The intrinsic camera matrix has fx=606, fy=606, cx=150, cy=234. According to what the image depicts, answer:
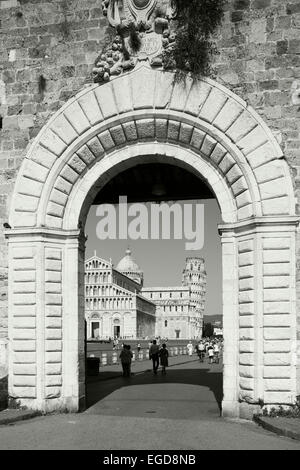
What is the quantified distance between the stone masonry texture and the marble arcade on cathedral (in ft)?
340

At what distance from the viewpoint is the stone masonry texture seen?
1002 centimetres

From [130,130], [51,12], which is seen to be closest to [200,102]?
[130,130]

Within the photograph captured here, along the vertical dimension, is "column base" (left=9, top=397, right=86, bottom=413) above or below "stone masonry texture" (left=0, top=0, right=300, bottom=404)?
below

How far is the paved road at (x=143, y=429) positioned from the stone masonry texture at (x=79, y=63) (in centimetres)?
222

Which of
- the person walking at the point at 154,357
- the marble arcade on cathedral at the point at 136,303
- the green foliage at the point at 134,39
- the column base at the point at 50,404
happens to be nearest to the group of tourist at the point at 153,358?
the person walking at the point at 154,357

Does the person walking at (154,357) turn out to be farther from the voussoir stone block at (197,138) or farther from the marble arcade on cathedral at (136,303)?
the marble arcade on cathedral at (136,303)

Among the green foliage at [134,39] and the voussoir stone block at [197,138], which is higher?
the green foliage at [134,39]

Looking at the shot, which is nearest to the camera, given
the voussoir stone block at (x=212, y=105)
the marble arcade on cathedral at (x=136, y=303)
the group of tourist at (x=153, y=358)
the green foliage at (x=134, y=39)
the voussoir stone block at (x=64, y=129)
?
the voussoir stone block at (x=212, y=105)

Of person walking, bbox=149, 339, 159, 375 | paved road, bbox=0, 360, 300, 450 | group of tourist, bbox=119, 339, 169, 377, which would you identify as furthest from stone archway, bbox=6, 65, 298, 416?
person walking, bbox=149, 339, 159, 375

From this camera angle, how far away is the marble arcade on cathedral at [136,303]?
116 metres

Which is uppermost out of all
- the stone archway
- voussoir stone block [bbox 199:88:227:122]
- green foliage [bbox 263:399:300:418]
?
voussoir stone block [bbox 199:88:227:122]

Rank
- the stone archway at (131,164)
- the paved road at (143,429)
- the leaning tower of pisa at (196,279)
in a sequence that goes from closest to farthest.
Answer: the paved road at (143,429) → the stone archway at (131,164) → the leaning tower of pisa at (196,279)

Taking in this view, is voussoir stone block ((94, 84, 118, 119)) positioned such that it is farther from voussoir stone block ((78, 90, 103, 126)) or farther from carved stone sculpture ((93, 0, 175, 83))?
carved stone sculpture ((93, 0, 175, 83))

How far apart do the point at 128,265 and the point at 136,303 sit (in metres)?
35.0
